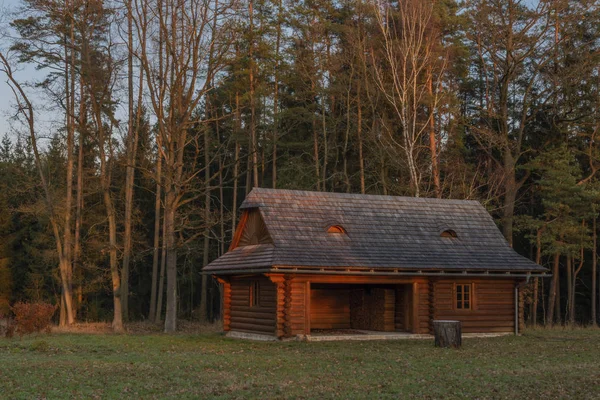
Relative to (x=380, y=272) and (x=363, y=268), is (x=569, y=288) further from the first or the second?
(x=363, y=268)

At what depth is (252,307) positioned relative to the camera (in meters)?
25.3

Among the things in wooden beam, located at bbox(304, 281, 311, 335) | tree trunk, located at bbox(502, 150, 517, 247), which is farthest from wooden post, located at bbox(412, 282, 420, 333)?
tree trunk, located at bbox(502, 150, 517, 247)

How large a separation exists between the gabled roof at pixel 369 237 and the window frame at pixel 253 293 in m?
1.14

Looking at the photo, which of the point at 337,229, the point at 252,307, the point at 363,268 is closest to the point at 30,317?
the point at 252,307

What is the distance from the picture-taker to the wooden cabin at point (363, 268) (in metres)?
23.5

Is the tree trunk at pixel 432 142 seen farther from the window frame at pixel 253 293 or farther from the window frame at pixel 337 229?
the window frame at pixel 253 293

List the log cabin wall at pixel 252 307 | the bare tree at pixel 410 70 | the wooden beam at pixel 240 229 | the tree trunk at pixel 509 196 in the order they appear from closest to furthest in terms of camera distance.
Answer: the log cabin wall at pixel 252 307
the wooden beam at pixel 240 229
the bare tree at pixel 410 70
the tree trunk at pixel 509 196

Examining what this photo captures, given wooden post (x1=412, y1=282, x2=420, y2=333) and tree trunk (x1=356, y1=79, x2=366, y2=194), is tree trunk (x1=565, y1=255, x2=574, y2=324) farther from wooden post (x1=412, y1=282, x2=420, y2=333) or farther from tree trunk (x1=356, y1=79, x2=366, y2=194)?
wooden post (x1=412, y1=282, x2=420, y2=333)

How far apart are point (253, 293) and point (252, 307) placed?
523 millimetres

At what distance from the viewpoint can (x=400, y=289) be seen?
86.9ft

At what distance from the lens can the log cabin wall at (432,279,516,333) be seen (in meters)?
25.8

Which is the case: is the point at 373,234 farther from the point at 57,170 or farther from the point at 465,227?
the point at 57,170

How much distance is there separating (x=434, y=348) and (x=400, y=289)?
5.66m

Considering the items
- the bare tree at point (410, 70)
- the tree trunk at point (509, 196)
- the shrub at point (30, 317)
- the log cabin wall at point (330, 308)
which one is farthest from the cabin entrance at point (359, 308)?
the tree trunk at point (509, 196)
